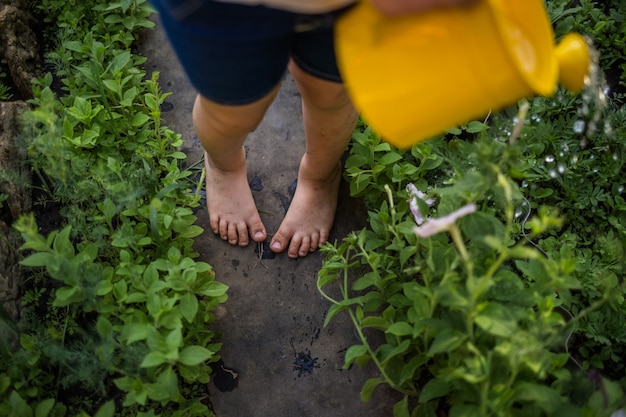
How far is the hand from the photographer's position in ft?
3.09

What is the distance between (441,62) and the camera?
979 millimetres

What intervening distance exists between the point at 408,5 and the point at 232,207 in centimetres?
115

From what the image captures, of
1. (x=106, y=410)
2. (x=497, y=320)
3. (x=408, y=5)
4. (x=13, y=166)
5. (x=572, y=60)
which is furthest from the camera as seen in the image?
(x=13, y=166)

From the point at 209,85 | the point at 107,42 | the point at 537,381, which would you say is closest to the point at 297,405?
the point at 537,381

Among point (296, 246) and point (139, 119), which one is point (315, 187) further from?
point (139, 119)

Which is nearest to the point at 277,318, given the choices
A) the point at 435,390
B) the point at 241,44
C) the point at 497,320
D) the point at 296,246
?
the point at 296,246

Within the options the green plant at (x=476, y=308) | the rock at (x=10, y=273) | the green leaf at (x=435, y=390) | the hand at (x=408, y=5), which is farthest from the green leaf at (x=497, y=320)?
the rock at (x=10, y=273)

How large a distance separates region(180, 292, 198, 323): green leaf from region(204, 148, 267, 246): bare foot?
0.43 meters

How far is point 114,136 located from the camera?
1978 millimetres

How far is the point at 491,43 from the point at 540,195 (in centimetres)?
109

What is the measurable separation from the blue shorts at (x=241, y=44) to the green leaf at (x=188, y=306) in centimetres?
53

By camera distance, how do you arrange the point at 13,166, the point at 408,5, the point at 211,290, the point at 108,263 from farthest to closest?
the point at 13,166 → the point at 108,263 → the point at 211,290 → the point at 408,5

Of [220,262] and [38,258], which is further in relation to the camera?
[220,262]

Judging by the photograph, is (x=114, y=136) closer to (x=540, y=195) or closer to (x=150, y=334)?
(x=150, y=334)
